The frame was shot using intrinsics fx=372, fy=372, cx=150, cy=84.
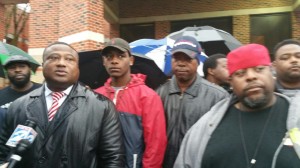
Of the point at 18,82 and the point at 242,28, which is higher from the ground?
the point at 242,28

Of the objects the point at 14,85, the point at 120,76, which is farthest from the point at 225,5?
the point at 120,76

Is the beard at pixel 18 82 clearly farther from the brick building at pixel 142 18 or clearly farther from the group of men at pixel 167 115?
the brick building at pixel 142 18

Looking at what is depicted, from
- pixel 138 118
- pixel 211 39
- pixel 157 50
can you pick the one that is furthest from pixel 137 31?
pixel 138 118

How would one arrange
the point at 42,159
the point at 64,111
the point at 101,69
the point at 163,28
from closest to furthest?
1. the point at 42,159
2. the point at 64,111
3. the point at 101,69
4. the point at 163,28

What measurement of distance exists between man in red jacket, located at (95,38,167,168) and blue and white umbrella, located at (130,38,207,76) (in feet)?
7.80

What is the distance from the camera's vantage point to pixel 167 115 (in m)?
3.54

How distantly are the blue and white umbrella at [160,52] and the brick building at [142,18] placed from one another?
418 centimetres

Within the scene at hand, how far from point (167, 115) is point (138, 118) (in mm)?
330

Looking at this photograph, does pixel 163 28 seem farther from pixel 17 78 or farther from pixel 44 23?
pixel 17 78

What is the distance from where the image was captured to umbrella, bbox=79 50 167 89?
4207 millimetres

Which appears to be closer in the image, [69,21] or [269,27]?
[69,21]

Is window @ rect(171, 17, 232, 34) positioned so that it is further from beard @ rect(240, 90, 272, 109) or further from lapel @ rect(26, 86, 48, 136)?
beard @ rect(240, 90, 272, 109)

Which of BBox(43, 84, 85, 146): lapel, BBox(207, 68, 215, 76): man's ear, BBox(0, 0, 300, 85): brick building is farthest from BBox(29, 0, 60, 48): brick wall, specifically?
BBox(43, 84, 85, 146): lapel

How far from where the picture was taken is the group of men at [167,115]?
99.5 inches
